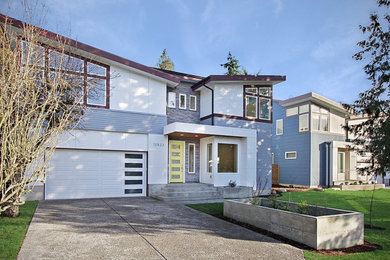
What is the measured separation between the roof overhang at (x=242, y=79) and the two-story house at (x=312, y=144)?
12.6ft

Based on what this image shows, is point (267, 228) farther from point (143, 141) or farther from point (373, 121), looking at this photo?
point (143, 141)

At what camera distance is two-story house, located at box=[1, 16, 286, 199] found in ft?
39.1

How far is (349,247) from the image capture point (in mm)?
5762

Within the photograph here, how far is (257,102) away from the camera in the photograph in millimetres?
16219

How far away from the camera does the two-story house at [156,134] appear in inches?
469

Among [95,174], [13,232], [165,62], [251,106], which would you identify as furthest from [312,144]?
[165,62]

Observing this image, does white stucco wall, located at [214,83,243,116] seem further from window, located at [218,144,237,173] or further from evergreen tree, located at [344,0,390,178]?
evergreen tree, located at [344,0,390,178]

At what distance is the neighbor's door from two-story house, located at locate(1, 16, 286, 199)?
0.05 meters

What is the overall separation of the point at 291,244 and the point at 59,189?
30.8 ft

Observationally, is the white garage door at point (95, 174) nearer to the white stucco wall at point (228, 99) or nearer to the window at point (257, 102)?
the white stucco wall at point (228, 99)

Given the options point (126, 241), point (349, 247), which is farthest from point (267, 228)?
point (126, 241)

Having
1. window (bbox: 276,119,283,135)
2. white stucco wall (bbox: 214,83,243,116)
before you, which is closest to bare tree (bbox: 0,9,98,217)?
white stucco wall (bbox: 214,83,243,116)

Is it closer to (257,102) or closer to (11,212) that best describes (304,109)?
(257,102)

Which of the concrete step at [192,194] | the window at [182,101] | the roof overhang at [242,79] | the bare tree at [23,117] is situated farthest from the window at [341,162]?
the bare tree at [23,117]
